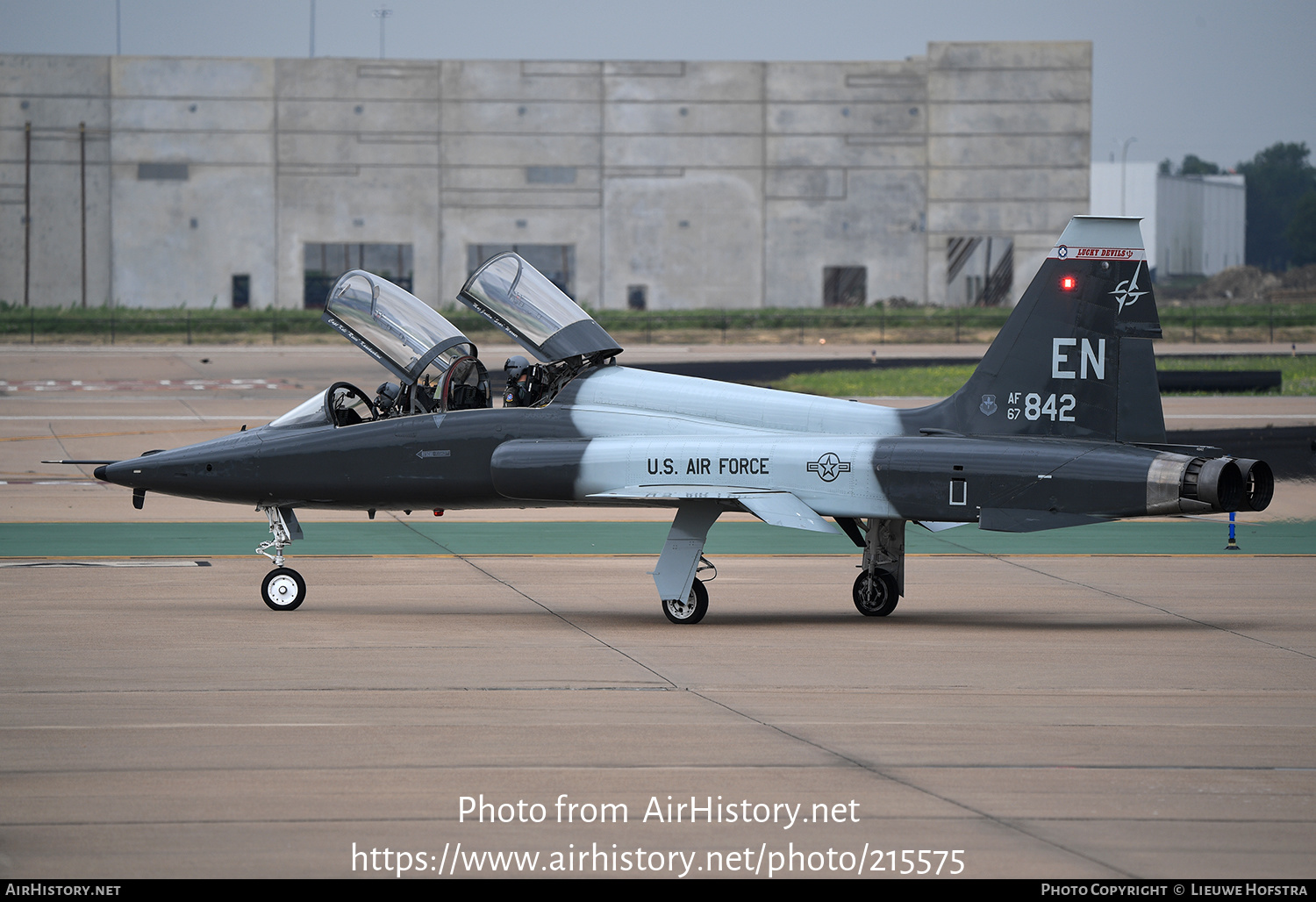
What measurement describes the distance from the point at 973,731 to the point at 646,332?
64.3 m

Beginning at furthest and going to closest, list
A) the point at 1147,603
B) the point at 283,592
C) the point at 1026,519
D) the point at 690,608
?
the point at 1147,603 → the point at 283,592 → the point at 690,608 → the point at 1026,519

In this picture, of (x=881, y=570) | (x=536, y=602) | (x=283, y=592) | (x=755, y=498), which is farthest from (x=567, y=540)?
(x=755, y=498)

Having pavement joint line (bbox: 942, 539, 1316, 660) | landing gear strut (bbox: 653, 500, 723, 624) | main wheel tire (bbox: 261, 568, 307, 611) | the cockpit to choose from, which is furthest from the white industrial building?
main wheel tire (bbox: 261, 568, 307, 611)

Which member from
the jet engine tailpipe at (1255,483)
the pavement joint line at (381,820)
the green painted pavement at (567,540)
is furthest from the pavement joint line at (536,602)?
the jet engine tailpipe at (1255,483)

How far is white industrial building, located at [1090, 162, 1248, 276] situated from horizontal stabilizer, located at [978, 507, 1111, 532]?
5291 inches

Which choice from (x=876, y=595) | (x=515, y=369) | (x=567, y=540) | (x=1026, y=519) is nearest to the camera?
(x=1026, y=519)

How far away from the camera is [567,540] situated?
22516 mm

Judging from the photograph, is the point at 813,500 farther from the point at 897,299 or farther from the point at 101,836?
the point at 897,299

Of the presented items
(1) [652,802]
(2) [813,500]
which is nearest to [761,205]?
(2) [813,500]

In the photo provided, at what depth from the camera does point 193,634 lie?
571 inches

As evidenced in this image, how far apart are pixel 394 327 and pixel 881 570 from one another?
578 centimetres

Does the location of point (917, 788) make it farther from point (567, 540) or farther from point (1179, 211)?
point (1179, 211)

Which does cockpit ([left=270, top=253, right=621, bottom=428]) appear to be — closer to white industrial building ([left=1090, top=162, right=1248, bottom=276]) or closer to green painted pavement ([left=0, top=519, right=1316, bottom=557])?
green painted pavement ([left=0, top=519, right=1316, bottom=557])

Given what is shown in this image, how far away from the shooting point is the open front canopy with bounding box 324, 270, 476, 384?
16.4m
